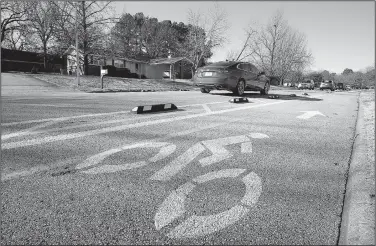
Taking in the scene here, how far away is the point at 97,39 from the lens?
2645cm

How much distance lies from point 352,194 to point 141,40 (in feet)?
248

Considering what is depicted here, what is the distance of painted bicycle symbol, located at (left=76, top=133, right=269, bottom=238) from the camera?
5.52 feet

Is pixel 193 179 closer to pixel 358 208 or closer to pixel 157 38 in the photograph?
pixel 358 208

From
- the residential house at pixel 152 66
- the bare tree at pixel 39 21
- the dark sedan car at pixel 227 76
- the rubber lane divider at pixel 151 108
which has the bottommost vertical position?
the rubber lane divider at pixel 151 108

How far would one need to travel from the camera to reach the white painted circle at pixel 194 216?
1626 mm

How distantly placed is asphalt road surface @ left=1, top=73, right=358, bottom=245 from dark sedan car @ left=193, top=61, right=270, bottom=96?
697 centimetres

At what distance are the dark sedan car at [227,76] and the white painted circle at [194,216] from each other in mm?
8906

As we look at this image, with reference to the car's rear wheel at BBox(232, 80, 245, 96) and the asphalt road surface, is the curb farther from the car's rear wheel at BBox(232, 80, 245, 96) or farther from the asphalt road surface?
the car's rear wheel at BBox(232, 80, 245, 96)

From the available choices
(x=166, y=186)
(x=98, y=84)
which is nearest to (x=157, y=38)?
(x=98, y=84)

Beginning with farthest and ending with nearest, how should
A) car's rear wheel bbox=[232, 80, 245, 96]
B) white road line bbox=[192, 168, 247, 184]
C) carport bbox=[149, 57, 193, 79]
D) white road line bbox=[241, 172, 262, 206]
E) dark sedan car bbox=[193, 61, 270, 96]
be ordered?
carport bbox=[149, 57, 193, 79]
car's rear wheel bbox=[232, 80, 245, 96]
dark sedan car bbox=[193, 61, 270, 96]
white road line bbox=[192, 168, 247, 184]
white road line bbox=[241, 172, 262, 206]

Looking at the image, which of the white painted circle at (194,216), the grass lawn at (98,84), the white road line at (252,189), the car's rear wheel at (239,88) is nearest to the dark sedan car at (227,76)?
the car's rear wheel at (239,88)

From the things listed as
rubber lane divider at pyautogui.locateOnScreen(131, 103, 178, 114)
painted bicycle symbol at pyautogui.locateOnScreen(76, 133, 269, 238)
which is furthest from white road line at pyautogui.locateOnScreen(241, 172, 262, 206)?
rubber lane divider at pyautogui.locateOnScreen(131, 103, 178, 114)

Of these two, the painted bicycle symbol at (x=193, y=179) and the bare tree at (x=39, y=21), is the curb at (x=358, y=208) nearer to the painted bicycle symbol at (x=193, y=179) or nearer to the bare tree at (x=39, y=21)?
the painted bicycle symbol at (x=193, y=179)

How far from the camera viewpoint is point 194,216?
5.85ft
